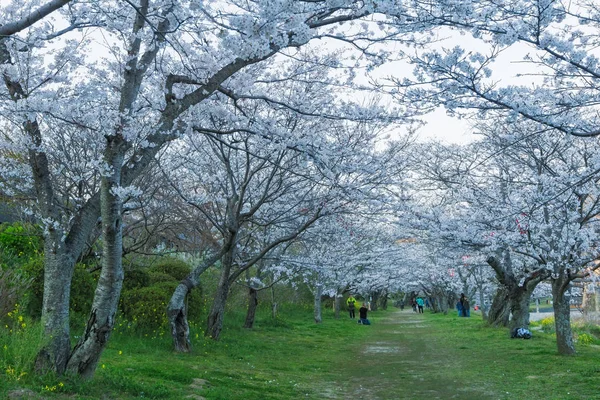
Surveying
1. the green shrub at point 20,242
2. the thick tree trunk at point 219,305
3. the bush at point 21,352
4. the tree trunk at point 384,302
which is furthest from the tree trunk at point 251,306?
the tree trunk at point 384,302

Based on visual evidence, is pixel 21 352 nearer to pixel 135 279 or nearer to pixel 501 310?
pixel 135 279

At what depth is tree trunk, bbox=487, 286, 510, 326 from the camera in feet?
74.5

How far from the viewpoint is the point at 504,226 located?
499 inches

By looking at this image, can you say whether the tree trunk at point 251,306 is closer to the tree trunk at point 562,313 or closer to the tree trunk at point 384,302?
the tree trunk at point 562,313

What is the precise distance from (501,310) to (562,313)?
35.4ft

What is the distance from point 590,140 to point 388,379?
7113mm

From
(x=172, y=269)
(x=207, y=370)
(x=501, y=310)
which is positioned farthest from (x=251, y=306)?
(x=501, y=310)

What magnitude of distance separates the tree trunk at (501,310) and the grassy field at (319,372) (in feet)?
17.6

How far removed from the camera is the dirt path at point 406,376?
8914 mm

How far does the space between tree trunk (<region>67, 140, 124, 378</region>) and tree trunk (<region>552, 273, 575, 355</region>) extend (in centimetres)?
978

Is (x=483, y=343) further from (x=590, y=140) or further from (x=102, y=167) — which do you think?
(x=102, y=167)

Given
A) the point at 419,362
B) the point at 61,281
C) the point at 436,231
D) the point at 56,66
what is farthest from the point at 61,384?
the point at 436,231

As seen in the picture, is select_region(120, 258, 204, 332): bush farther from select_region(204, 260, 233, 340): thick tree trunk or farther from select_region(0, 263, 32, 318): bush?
select_region(0, 263, 32, 318): bush

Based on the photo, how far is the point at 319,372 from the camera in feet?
37.4
